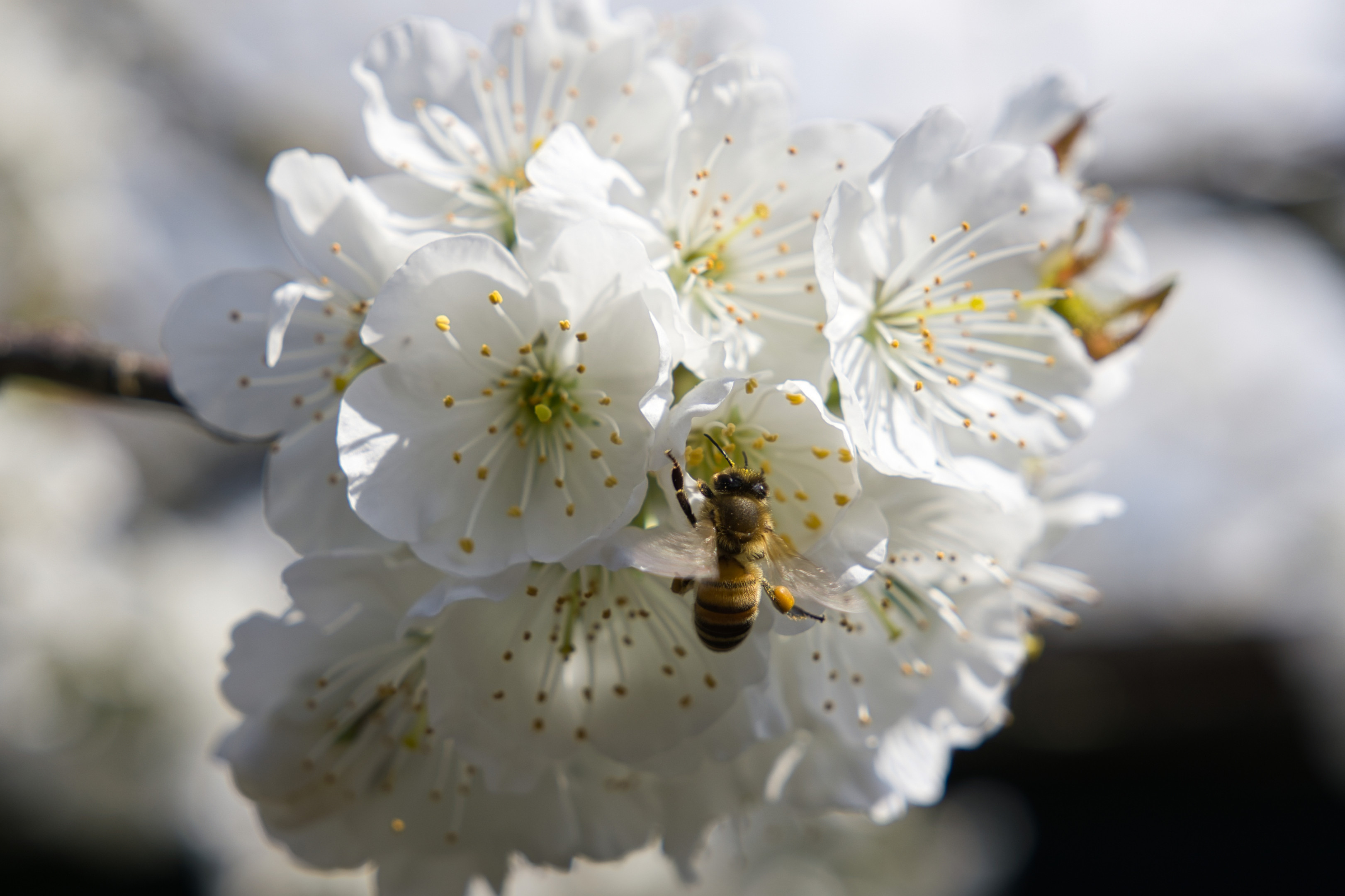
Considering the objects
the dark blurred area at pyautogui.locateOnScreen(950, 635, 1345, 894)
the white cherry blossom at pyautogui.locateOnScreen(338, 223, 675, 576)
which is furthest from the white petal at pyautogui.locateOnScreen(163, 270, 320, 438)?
the dark blurred area at pyautogui.locateOnScreen(950, 635, 1345, 894)

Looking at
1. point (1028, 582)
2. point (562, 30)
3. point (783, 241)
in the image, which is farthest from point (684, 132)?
point (1028, 582)

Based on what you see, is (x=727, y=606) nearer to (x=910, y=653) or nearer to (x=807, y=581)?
(x=807, y=581)

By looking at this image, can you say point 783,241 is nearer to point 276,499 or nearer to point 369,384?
point 369,384

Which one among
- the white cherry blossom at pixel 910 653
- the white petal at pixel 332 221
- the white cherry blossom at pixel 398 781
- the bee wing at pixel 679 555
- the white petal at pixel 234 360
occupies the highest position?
the white petal at pixel 332 221

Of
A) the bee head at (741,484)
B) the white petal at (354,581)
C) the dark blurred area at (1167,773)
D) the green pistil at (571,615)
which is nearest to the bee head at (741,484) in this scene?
the bee head at (741,484)

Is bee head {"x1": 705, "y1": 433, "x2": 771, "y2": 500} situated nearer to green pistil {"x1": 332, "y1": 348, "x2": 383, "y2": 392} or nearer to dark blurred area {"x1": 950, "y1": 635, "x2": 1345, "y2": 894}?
green pistil {"x1": 332, "y1": 348, "x2": 383, "y2": 392}

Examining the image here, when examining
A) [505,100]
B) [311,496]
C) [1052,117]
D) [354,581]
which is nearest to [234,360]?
[311,496]

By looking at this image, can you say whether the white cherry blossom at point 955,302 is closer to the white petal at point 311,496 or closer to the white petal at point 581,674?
the white petal at point 581,674
